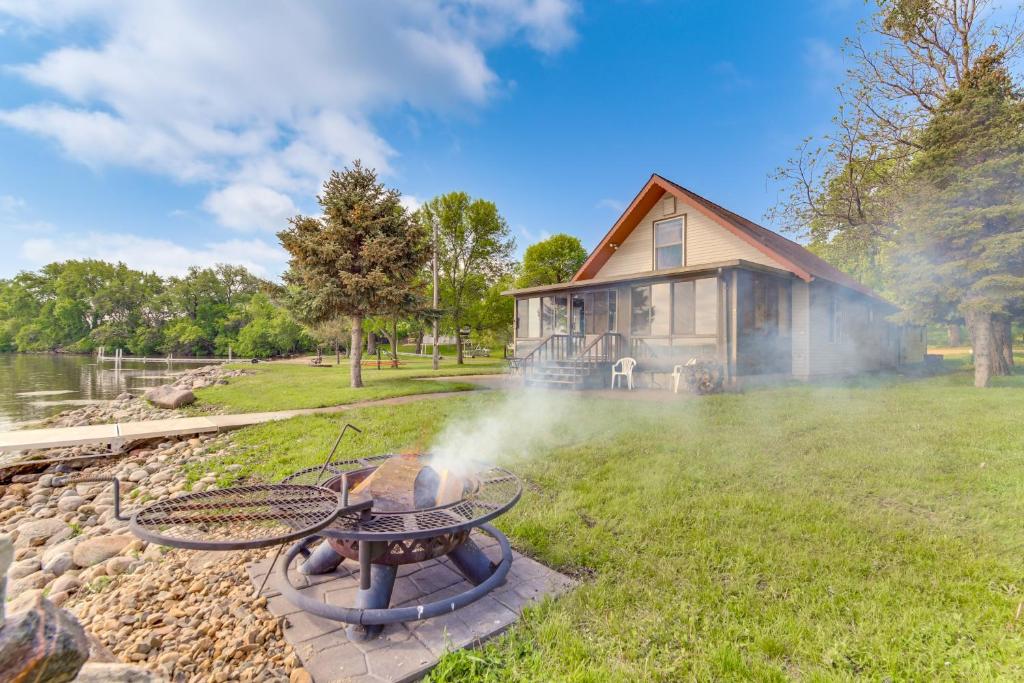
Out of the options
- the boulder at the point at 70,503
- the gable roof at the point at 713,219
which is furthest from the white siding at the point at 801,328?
the boulder at the point at 70,503

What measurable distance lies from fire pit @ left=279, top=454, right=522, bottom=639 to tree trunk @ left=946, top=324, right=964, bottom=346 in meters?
46.4

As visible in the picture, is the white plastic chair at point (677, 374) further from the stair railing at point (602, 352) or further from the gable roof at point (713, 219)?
the gable roof at point (713, 219)

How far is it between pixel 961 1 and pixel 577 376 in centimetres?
1770

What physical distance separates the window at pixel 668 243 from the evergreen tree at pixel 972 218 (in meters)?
5.51

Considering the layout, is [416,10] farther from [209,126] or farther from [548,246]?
[548,246]

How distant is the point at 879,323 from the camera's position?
16016 mm

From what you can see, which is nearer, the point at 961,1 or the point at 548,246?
the point at 961,1

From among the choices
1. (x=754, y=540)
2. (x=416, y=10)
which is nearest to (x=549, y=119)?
(x=416, y=10)

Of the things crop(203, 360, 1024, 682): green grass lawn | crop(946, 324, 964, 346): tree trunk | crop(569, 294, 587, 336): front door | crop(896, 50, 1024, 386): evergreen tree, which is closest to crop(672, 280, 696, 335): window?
crop(569, 294, 587, 336): front door

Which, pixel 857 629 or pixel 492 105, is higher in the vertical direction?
pixel 492 105

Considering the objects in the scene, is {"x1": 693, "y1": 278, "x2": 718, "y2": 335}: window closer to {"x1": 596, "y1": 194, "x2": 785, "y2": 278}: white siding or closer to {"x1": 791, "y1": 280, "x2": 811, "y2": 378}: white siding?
{"x1": 596, "y1": 194, "x2": 785, "y2": 278}: white siding

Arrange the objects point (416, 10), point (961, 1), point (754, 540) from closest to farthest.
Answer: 1. point (754, 540)
2. point (416, 10)
3. point (961, 1)

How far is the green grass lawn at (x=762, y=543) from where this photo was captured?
2.08m

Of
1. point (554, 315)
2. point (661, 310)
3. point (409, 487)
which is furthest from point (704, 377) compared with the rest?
point (409, 487)
